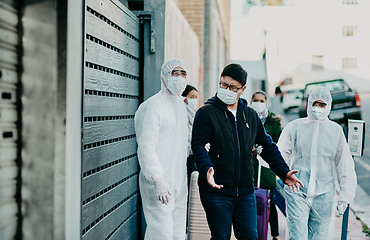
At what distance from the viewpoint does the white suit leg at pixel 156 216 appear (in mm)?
4230

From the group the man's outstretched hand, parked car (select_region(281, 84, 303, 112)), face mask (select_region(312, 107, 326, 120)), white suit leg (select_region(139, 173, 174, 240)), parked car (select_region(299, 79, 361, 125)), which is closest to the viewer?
white suit leg (select_region(139, 173, 174, 240))

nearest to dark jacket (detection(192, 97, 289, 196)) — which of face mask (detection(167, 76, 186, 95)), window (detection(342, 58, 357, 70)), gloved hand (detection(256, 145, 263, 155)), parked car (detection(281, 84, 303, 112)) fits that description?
face mask (detection(167, 76, 186, 95))

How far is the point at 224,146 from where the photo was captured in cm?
413

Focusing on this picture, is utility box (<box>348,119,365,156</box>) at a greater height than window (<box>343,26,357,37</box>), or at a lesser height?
lesser

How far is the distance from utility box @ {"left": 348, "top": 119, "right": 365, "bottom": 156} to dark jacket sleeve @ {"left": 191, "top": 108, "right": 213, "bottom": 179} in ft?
7.85

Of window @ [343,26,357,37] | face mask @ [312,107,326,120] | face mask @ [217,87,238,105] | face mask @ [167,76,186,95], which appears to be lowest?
face mask @ [312,107,326,120]

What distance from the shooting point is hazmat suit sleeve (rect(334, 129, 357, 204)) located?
496 centimetres

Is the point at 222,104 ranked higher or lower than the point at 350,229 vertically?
higher

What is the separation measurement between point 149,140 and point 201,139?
0.42 m

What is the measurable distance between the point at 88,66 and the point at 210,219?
157 centimetres

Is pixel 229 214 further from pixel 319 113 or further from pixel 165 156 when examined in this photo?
pixel 319 113

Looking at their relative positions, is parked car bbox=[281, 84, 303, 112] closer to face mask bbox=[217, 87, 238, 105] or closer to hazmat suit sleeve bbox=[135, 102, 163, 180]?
face mask bbox=[217, 87, 238, 105]

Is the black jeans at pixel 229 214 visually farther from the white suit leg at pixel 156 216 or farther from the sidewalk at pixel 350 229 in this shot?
the sidewalk at pixel 350 229

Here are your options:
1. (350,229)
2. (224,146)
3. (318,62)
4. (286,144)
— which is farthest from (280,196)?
(318,62)
